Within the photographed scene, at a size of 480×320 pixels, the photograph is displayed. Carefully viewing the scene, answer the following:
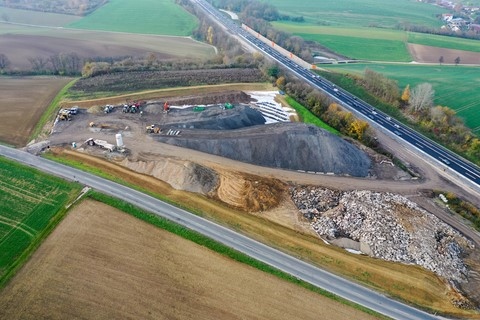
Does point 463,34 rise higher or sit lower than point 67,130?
higher

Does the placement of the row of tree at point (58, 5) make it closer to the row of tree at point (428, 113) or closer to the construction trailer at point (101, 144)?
the construction trailer at point (101, 144)

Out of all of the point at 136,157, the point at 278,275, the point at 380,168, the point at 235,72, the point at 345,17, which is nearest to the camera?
the point at 278,275

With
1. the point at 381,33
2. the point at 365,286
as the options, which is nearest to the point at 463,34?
the point at 381,33

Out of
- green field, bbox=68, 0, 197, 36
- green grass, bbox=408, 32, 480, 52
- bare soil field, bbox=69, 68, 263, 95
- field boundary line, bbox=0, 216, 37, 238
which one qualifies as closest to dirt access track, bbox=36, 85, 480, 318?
field boundary line, bbox=0, 216, 37, 238

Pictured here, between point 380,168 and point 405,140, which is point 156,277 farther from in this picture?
point 405,140

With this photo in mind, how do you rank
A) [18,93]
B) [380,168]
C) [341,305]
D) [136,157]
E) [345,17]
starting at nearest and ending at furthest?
[341,305] < [136,157] < [380,168] < [18,93] < [345,17]

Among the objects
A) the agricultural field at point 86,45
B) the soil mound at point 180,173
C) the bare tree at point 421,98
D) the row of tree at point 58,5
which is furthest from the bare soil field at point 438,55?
the row of tree at point 58,5

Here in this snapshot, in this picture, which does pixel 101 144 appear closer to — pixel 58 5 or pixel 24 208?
pixel 24 208
